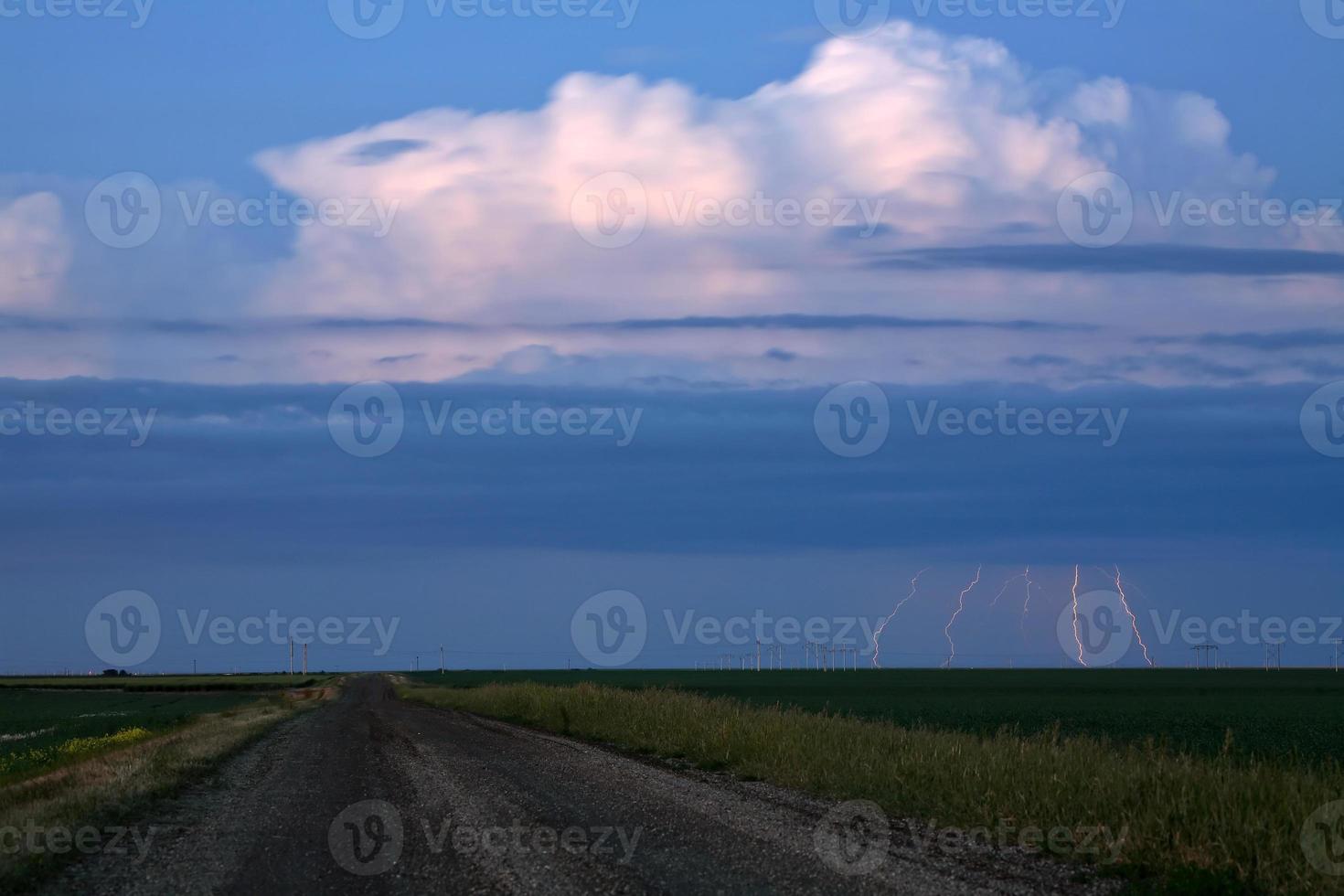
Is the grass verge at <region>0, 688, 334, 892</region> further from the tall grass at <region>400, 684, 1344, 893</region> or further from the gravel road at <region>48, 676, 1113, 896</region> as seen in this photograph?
the tall grass at <region>400, 684, 1344, 893</region>

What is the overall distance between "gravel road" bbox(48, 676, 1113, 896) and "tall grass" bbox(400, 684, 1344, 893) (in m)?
0.82

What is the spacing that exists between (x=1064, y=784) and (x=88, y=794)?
525 inches

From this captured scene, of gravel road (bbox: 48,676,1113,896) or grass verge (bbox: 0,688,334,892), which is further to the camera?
grass verge (bbox: 0,688,334,892)

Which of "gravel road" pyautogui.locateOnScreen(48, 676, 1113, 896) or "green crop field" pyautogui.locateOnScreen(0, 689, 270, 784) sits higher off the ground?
"gravel road" pyautogui.locateOnScreen(48, 676, 1113, 896)

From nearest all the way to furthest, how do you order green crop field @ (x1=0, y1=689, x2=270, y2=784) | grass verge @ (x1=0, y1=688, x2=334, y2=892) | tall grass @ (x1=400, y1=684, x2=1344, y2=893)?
tall grass @ (x1=400, y1=684, x2=1344, y2=893) < grass verge @ (x1=0, y1=688, x2=334, y2=892) < green crop field @ (x1=0, y1=689, x2=270, y2=784)

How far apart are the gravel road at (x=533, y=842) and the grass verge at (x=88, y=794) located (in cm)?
43

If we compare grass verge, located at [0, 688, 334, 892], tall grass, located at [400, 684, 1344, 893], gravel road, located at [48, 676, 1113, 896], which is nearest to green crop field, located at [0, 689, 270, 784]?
Answer: grass verge, located at [0, 688, 334, 892]

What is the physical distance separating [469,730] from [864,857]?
79.0 feet

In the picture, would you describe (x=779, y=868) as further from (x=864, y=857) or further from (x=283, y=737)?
(x=283, y=737)

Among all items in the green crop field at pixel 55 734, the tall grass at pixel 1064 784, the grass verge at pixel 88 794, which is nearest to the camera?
the tall grass at pixel 1064 784

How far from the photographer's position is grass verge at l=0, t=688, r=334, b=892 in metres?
12.2

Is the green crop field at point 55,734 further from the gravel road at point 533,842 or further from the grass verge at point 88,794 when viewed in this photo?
the gravel road at point 533,842

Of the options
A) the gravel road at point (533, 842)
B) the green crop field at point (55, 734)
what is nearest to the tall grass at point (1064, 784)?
the gravel road at point (533, 842)

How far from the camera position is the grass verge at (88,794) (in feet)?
40.0
